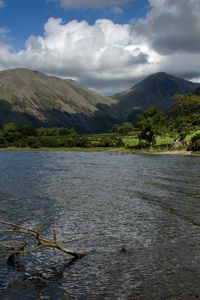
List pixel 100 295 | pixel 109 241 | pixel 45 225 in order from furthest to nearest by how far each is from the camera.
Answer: pixel 45 225
pixel 109 241
pixel 100 295

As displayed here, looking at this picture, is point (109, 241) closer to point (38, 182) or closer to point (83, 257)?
point (83, 257)

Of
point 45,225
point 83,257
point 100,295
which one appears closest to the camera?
Result: point 100,295

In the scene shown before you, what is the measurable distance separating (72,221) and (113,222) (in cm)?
444

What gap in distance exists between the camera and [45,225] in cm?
4206

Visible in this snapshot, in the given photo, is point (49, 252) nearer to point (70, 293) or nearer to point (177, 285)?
point (70, 293)

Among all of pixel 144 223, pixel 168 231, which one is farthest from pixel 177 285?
pixel 144 223

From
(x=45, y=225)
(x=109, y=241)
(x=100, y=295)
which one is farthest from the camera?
(x=45, y=225)

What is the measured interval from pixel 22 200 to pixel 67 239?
23.5m

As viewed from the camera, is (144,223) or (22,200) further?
(22,200)

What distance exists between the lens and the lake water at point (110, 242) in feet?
82.6

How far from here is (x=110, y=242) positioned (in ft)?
117

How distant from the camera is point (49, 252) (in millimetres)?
32844

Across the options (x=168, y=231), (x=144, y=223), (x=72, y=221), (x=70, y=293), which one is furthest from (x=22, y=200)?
(x=70, y=293)

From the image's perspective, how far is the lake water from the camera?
25172 mm
